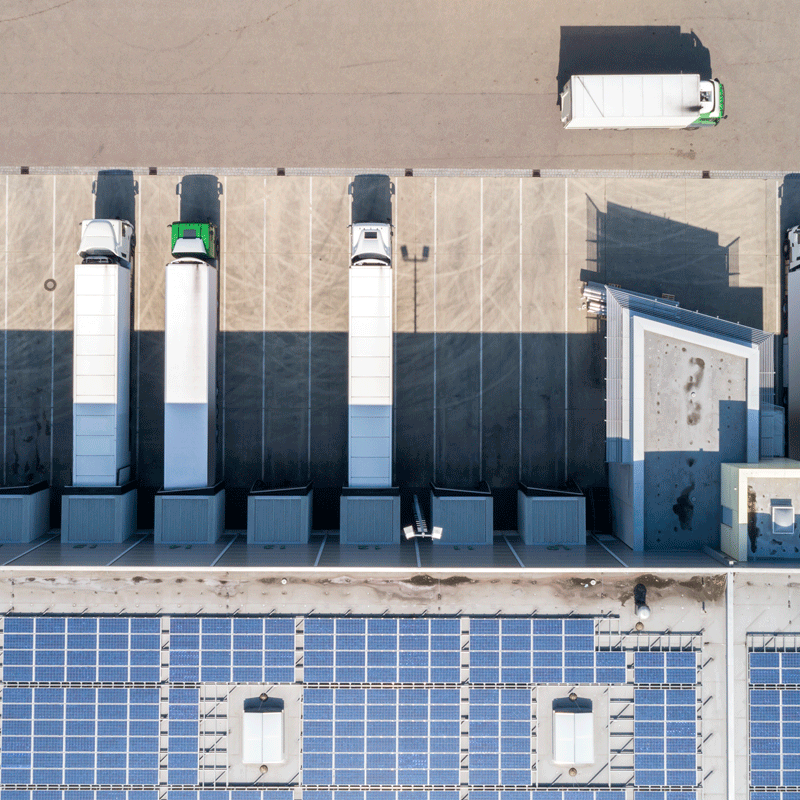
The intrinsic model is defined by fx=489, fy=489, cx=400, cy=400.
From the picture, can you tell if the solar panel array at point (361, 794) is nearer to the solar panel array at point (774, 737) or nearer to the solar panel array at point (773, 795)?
the solar panel array at point (773, 795)

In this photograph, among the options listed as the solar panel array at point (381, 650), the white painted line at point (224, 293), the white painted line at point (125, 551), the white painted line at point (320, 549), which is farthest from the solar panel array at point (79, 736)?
the white painted line at point (224, 293)

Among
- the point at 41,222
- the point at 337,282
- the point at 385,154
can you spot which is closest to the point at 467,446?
the point at 337,282

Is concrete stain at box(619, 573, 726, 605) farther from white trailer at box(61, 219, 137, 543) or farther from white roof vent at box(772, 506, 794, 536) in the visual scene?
white trailer at box(61, 219, 137, 543)

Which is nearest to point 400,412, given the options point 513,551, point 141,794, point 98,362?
point 513,551

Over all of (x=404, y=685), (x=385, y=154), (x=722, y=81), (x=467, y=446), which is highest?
(x=722, y=81)

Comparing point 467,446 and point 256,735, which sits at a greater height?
point 467,446

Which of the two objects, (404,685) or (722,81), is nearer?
(404,685)

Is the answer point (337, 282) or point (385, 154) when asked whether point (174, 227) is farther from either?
point (385, 154)
